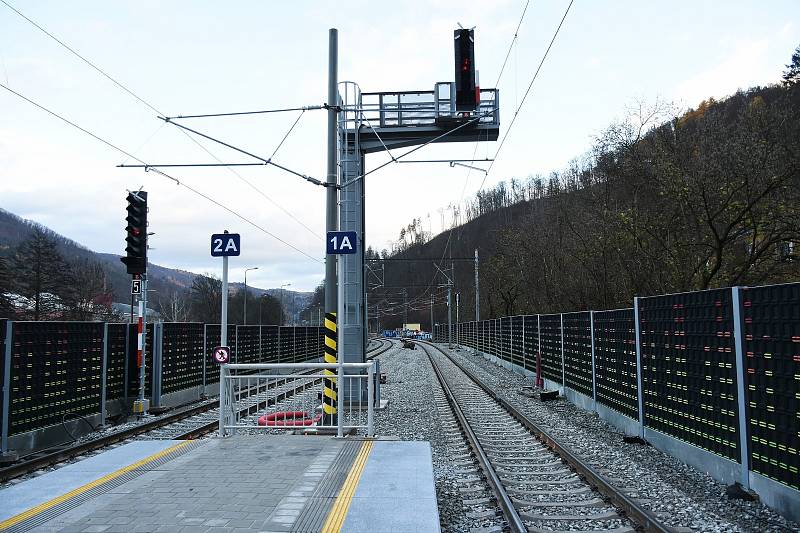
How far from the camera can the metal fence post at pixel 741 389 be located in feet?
23.0

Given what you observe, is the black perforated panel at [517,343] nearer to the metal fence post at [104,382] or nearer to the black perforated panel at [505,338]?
the black perforated panel at [505,338]

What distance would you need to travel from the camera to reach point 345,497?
578 centimetres

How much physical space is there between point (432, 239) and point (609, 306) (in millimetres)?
96990

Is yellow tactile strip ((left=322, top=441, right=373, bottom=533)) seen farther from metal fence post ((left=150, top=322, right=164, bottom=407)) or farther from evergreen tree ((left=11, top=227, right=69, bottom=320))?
evergreen tree ((left=11, top=227, right=69, bottom=320))

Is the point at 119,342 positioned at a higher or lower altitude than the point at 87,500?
higher

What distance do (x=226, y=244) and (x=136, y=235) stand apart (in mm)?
6015

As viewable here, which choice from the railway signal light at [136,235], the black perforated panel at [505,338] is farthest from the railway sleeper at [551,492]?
the black perforated panel at [505,338]

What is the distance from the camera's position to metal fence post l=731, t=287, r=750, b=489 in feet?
23.0

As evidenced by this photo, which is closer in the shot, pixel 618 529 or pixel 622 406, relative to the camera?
pixel 618 529

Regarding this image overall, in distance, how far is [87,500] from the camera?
18.8ft

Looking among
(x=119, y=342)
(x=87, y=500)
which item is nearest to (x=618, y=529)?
(x=87, y=500)

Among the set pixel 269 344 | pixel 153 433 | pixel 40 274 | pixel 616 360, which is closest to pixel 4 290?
Result: pixel 40 274

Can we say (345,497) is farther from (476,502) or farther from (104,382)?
(104,382)

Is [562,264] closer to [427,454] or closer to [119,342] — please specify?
[119,342]
